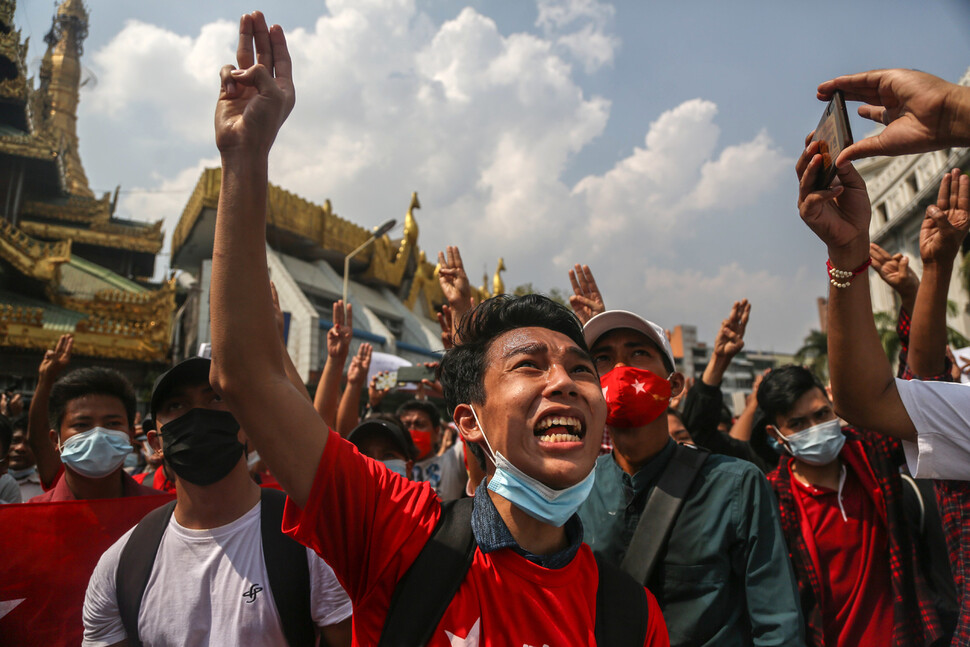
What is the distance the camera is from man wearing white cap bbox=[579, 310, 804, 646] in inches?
83.7

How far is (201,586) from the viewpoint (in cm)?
220

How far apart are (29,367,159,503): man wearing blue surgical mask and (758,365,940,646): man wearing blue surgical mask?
3.44 m

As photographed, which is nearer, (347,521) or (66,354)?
(347,521)

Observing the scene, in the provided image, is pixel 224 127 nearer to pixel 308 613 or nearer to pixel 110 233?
pixel 308 613

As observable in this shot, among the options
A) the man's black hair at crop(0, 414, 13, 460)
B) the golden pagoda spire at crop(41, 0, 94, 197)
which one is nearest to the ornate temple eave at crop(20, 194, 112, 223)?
the golden pagoda spire at crop(41, 0, 94, 197)

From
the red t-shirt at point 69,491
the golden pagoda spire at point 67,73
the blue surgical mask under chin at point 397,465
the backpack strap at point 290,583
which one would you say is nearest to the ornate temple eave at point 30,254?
the golden pagoda spire at point 67,73

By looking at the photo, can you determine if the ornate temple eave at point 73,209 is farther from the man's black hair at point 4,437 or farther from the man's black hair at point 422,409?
the man's black hair at point 422,409

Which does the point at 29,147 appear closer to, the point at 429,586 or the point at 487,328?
the point at 487,328

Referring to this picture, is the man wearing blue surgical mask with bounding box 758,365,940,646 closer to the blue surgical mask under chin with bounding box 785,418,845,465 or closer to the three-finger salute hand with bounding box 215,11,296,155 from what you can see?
the blue surgical mask under chin with bounding box 785,418,845,465

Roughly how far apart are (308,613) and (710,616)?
4.80 ft

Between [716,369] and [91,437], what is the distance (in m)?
3.55

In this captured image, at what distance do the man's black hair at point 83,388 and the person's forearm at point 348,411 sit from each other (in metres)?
1.32

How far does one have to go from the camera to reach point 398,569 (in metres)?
1.56

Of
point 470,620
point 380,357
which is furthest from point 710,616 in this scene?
point 380,357
